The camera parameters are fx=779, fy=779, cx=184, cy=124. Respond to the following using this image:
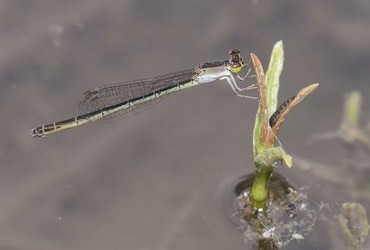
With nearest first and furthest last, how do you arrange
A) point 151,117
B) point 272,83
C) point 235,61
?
point 272,83
point 235,61
point 151,117

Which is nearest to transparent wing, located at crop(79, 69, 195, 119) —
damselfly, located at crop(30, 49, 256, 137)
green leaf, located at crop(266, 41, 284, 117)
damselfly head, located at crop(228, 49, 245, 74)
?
damselfly, located at crop(30, 49, 256, 137)

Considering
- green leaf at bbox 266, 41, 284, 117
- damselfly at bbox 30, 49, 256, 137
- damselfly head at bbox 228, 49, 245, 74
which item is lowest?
green leaf at bbox 266, 41, 284, 117

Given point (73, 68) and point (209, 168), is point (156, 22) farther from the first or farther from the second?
point (209, 168)

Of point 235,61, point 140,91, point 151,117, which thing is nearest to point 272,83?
point 235,61

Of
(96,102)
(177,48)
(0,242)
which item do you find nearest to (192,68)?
(177,48)

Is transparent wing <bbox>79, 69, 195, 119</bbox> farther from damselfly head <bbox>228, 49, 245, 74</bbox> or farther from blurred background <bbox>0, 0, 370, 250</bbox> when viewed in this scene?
damselfly head <bbox>228, 49, 245, 74</bbox>

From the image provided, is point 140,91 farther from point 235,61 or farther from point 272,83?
point 272,83

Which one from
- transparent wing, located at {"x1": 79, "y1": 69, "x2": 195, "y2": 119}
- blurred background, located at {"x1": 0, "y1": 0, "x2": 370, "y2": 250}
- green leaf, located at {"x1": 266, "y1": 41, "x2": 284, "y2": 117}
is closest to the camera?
green leaf, located at {"x1": 266, "y1": 41, "x2": 284, "y2": 117}

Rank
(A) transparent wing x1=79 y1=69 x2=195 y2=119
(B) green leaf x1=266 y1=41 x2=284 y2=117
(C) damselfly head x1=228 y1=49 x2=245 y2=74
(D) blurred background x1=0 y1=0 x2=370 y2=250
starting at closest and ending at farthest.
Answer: (B) green leaf x1=266 y1=41 x2=284 y2=117
(D) blurred background x1=0 y1=0 x2=370 y2=250
(C) damselfly head x1=228 y1=49 x2=245 y2=74
(A) transparent wing x1=79 y1=69 x2=195 y2=119
